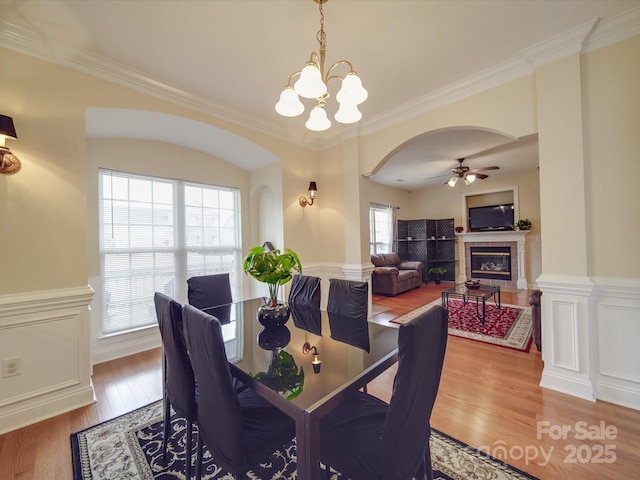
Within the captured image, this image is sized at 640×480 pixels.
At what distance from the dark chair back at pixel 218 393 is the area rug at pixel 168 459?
59 cm

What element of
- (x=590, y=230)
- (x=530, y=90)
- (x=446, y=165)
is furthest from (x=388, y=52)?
(x=446, y=165)

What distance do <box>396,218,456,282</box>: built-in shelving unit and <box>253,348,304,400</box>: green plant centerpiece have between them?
23.0 ft

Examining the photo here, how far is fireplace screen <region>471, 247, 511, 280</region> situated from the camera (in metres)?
6.84

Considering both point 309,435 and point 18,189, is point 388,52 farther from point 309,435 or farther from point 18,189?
point 18,189

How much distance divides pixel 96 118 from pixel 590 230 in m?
4.42

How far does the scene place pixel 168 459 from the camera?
62.3 inches

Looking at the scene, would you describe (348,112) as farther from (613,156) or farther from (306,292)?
(613,156)

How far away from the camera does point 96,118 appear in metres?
2.50

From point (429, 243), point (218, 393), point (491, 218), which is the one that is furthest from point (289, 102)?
point (491, 218)

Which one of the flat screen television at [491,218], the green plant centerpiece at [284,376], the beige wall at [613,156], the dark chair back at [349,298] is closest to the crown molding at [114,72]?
the dark chair back at [349,298]

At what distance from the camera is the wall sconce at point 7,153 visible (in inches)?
69.5

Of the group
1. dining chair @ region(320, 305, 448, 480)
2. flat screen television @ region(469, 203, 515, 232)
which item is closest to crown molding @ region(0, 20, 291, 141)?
dining chair @ region(320, 305, 448, 480)

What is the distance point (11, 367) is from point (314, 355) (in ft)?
7.38

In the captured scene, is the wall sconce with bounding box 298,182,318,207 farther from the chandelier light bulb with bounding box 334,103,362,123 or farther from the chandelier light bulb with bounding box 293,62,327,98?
the chandelier light bulb with bounding box 293,62,327,98
